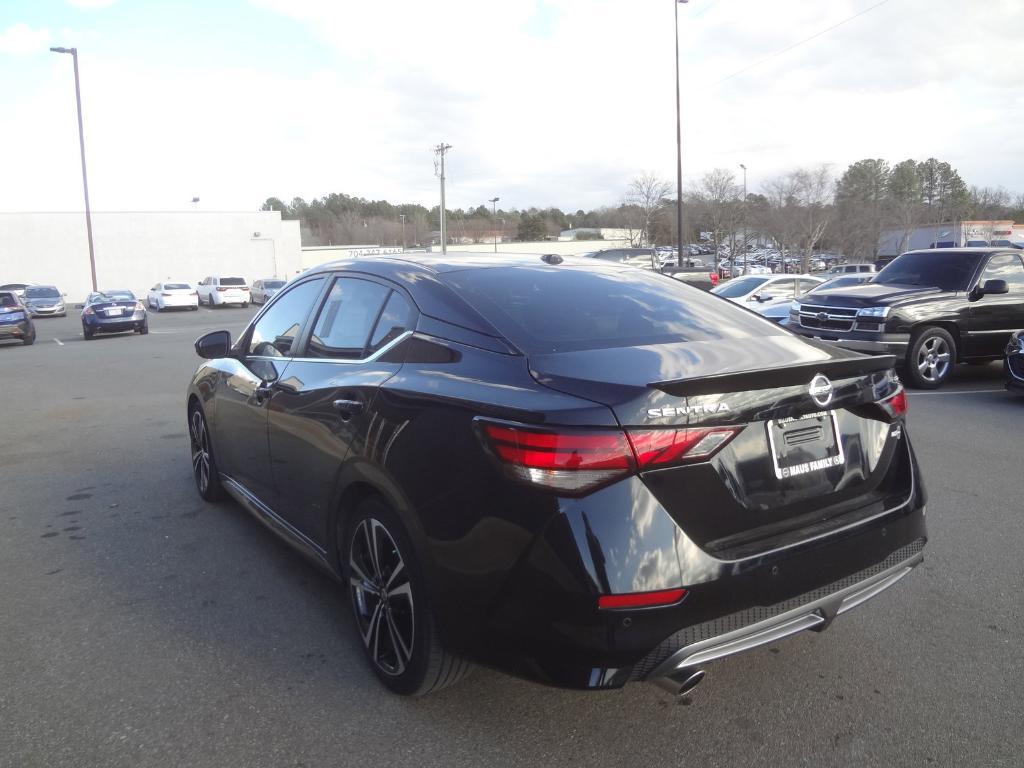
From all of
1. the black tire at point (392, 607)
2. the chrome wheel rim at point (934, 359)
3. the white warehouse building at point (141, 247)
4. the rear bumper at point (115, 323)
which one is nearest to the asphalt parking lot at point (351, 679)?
the black tire at point (392, 607)

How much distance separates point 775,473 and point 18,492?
19.4ft

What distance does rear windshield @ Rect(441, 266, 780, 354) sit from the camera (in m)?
3.05

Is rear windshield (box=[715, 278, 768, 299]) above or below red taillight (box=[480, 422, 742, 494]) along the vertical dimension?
above

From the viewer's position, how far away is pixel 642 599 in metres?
2.38

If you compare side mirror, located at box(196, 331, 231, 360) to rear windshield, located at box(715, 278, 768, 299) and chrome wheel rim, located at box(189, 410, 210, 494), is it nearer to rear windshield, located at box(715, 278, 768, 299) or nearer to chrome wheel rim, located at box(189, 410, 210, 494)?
chrome wheel rim, located at box(189, 410, 210, 494)

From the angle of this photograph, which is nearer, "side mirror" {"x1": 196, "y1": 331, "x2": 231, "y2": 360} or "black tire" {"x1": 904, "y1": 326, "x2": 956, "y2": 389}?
"side mirror" {"x1": 196, "y1": 331, "x2": 231, "y2": 360}

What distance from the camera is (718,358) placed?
2.78 m

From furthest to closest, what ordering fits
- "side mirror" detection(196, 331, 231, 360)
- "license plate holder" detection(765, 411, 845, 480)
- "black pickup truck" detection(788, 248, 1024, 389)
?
"black pickup truck" detection(788, 248, 1024, 389)
"side mirror" detection(196, 331, 231, 360)
"license plate holder" detection(765, 411, 845, 480)

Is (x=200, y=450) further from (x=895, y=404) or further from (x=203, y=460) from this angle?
(x=895, y=404)

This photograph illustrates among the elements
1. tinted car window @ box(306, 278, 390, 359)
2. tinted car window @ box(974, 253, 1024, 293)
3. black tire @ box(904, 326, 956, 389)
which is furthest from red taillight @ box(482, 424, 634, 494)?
tinted car window @ box(974, 253, 1024, 293)

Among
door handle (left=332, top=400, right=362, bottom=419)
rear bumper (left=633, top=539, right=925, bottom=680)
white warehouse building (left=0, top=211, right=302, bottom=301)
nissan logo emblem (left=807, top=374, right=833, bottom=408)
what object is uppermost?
white warehouse building (left=0, top=211, right=302, bottom=301)

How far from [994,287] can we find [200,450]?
386 inches

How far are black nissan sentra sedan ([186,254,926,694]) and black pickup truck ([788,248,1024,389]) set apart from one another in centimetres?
760

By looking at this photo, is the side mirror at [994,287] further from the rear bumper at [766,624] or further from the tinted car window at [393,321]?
the tinted car window at [393,321]
